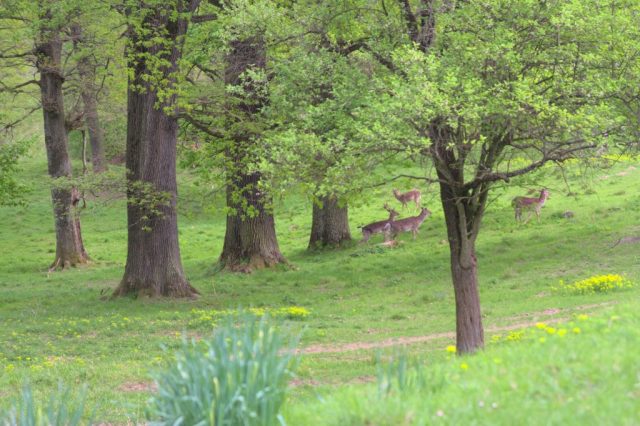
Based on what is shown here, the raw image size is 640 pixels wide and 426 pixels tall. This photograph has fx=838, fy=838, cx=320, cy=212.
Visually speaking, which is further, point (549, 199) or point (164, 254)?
point (549, 199)

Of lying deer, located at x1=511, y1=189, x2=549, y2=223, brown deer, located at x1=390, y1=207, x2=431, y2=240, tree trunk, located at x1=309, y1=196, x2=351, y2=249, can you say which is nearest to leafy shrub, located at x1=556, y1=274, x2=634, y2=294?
lying deer, located at x1=511, y1=189, x2=549, y2=223

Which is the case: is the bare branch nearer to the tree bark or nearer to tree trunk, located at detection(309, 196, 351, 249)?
tree trunk, located at detection(309, 196, 351, 249)

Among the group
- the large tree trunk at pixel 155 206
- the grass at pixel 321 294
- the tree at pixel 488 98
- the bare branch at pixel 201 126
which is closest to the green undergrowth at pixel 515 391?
the grass at pixel 321 294

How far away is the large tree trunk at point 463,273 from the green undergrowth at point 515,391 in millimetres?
5218

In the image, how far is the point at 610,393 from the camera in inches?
215

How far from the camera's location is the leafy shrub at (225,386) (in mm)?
5617

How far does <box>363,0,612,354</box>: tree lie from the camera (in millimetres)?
10547

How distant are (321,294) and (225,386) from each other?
1614cm

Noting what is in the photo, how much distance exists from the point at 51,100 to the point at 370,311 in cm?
1531

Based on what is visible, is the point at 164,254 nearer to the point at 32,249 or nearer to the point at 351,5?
the point at 351,5

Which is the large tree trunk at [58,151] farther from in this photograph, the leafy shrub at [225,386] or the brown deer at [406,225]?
the leafy shrub at [225,386]

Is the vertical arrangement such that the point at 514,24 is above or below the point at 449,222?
above

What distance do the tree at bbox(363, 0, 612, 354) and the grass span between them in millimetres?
712

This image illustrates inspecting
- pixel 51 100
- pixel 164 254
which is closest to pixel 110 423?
pixel 164 254
